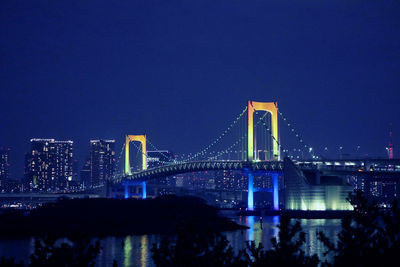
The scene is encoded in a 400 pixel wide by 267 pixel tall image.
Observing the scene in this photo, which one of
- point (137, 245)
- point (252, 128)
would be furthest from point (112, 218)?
point (252, 128)

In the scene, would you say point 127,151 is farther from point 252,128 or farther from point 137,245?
point 137,245

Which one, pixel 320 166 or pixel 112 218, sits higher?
pixel 320 166

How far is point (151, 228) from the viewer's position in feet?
124

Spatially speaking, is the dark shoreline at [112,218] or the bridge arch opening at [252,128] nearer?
the dark shoreline at [112,218]

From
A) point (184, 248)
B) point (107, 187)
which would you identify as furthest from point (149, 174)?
point (184, 248)

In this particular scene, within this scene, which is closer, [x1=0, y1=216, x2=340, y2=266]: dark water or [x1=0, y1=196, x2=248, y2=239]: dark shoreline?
[x1=0, y1=216, x2=340, y2=266]: dark water

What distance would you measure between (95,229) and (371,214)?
2710 cm

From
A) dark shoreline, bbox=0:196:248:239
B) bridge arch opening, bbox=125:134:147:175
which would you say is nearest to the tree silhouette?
dark shoreline, bbox=0:196:248:239

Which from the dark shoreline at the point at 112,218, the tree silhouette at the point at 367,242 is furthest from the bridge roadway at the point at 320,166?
the tree silhouette at the point at 367,242

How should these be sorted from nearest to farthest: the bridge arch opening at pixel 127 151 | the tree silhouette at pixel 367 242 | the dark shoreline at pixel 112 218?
the tree silhouette at pixel 367 242 < the dark shoreline at pixel 112 218 < the bridge arch opening at pixel 127 151

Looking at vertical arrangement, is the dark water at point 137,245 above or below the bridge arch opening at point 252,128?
below

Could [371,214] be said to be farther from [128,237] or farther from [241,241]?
[128,237]

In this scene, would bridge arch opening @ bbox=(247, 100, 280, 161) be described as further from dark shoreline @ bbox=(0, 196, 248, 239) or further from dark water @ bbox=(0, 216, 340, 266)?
dark water @ bbox=(0, 216, 340, 266)

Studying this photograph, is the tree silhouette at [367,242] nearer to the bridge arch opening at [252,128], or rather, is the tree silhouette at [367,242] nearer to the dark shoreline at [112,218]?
the dark shoreline at [112,218]
